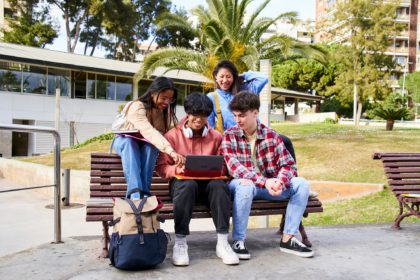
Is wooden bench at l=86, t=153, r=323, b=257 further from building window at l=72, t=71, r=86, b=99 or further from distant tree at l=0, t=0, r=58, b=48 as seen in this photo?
distant tree at l=0, t=0, r=58, b=48

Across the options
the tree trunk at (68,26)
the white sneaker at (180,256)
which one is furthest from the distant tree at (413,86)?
the white sneaker at (180,256)

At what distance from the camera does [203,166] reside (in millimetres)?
3787

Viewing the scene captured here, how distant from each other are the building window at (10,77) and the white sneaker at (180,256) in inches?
874

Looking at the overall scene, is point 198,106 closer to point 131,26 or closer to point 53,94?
point 53,94

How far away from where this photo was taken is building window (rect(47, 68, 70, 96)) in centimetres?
2501

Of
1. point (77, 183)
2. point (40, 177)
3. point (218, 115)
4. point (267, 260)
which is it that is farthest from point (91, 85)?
point (267, 260)

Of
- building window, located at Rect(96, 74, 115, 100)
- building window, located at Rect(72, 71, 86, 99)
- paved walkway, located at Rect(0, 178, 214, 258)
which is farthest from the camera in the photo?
building window, located at Rect(96, 74, 115, 100)

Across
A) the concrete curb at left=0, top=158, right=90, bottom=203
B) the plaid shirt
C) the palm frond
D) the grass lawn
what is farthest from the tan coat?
the palm frond

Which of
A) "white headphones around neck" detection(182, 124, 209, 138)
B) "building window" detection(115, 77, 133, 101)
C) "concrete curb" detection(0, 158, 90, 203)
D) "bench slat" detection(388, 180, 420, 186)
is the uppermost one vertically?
"building window" detection(115, 77, 133, 101)

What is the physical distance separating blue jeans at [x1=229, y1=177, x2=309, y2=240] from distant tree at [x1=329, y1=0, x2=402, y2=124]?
2794cm

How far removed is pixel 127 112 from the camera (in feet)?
13.4

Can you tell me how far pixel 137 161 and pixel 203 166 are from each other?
60 cm

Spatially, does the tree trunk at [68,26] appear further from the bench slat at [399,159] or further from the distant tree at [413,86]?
the bench slat at [399,159]

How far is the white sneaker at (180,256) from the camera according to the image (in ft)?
12.0
